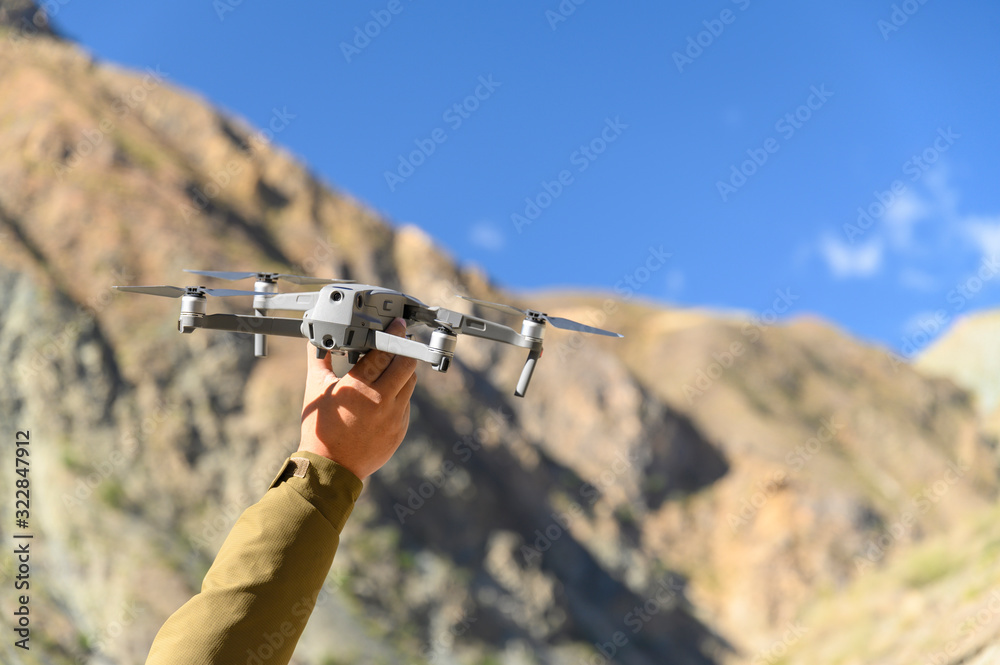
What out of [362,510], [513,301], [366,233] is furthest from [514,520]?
[513,301]

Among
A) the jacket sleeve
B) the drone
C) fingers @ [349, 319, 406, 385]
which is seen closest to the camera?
the jacket sleeve

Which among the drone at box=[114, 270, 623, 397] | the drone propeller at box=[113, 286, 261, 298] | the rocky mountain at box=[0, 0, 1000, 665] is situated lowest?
the drone at box=[114, 270, 623, 397]

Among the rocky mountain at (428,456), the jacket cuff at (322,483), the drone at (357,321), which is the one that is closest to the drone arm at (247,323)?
the drone at (357,321)

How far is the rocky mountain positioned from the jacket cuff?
6389 mm

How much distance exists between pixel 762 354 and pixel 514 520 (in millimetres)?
28204

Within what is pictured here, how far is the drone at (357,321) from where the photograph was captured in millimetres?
2910

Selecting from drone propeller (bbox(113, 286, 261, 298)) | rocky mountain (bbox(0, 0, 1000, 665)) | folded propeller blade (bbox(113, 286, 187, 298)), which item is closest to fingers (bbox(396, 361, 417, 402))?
drone propeller (bbox(113, 286, 261, 298))

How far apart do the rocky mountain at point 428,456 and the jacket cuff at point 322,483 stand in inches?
252

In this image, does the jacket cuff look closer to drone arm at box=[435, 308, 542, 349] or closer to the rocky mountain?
drone arm at box=[435, 308, 542, 349]

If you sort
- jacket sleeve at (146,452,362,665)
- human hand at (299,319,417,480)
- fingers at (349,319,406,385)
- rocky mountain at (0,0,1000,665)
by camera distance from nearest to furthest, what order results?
jacket sleeve at (146,452,362,665) → human hand at (299,319,417,480) → fingers at (349,319,406,385) → rocky mountain at (0,0,1000,665)

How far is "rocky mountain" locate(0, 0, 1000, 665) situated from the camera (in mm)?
18062

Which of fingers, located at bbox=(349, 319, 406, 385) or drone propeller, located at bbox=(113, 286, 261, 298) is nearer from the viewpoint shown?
fingers, located at bbox=(349, 319, 406, 385)

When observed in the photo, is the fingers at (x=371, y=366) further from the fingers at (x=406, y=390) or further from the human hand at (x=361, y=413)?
the fingers at (x=406, y=390)

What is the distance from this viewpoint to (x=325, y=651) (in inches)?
679
